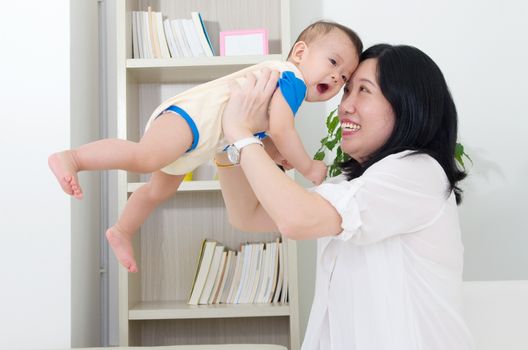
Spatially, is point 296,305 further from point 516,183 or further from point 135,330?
point 516,183

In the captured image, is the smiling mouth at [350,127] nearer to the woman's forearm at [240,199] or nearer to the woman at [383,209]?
the woman at [383,209]

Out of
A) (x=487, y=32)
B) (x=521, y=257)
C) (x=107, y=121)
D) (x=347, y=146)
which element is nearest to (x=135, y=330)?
(x=107, y=121)

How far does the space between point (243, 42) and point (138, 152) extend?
59.6 inches

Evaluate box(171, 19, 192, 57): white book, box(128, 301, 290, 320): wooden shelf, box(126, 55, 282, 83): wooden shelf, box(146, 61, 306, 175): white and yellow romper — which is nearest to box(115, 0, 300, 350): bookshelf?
box(126, 55, 282, 83): wooden shelf

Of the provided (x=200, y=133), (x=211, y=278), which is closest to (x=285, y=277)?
(x=211, y=278)

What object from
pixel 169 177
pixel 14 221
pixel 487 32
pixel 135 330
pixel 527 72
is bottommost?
pixel 135 330

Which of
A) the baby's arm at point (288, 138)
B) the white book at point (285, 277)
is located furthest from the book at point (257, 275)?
the baby's arm at point (288, 138)

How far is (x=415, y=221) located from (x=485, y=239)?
190 cm

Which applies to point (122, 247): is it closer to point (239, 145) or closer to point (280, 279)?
point (239, 145)

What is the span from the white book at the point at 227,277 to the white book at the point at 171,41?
0.92 meters

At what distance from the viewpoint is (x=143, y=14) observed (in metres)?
2.97

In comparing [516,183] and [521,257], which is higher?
[516,183]

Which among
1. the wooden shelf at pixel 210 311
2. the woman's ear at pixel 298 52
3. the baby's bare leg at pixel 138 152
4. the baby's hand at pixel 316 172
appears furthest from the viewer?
the wooden shelf at pixel 210 311

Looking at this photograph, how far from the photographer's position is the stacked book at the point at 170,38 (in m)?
2.93
